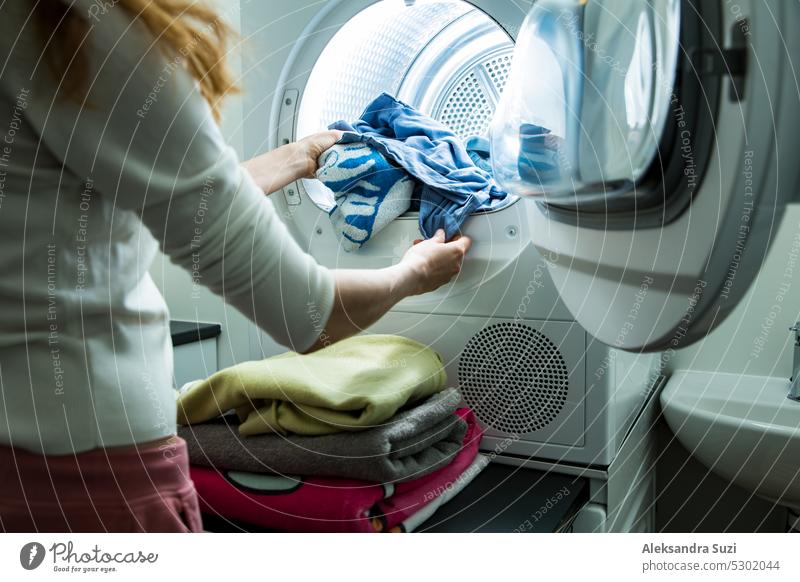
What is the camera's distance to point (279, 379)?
1.70 ft

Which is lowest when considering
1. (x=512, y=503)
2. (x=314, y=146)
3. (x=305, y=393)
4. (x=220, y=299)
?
(x=512, y=503)

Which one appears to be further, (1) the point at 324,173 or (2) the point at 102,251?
(1) the point at 324,173

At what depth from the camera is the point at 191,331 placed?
467mm

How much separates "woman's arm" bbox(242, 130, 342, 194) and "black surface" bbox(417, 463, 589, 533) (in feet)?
1.11

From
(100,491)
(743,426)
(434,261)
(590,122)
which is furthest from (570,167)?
(100,491)

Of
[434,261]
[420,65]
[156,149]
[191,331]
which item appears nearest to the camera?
[156,149]

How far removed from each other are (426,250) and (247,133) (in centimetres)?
19

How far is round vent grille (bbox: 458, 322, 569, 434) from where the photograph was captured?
604 millimetres

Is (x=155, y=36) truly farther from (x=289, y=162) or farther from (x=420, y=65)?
(x=420, y=65)

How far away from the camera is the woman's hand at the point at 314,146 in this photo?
0.57 meters

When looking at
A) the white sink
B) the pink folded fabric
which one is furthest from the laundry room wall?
the white sink

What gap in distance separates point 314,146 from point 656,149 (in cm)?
32

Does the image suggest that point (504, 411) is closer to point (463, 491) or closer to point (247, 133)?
point (463, 491)

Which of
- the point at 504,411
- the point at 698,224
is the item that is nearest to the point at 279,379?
the point at 504,411
